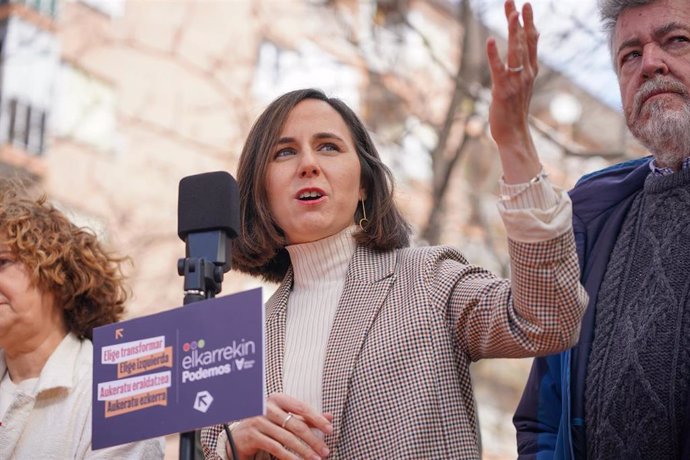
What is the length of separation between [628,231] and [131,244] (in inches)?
356

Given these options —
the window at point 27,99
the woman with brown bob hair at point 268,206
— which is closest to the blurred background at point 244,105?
the window at point 27,99

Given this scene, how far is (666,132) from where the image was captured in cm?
358

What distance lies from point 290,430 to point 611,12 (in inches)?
75.0

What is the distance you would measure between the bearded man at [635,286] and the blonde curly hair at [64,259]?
1857 millimetres

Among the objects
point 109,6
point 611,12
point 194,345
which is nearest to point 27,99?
point 109,6

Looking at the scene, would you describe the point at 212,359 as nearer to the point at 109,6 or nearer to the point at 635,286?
the point at 635,286

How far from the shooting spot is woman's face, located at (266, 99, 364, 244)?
360 cm

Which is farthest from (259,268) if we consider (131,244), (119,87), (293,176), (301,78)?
(119,87)

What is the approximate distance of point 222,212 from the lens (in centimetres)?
287

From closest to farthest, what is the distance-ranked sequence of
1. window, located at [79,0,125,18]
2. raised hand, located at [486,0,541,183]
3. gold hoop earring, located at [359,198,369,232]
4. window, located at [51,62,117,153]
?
raised hand, located at [486,0,541,183]
gold hoop earring, located at [359,198,369,232]
window, located at [79,0,125,18]
window, located at [51,62,117,153]

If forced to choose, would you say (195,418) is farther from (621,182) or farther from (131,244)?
(131,244)

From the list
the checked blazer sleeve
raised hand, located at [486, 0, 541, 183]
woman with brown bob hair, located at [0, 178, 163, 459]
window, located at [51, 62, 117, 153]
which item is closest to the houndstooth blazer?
the checked blazer sleeve

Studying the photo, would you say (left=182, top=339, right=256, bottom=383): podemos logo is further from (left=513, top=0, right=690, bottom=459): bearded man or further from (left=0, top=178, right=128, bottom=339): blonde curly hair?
(left=0, top=178, right=128, bottom=339): blonde curly hair

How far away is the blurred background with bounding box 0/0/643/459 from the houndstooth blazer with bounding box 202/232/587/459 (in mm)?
2376
